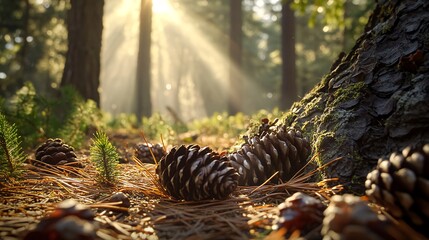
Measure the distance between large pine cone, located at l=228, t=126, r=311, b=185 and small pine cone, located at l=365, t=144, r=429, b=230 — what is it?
782 mm

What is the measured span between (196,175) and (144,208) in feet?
1.05

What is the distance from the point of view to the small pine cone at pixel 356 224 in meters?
1.13

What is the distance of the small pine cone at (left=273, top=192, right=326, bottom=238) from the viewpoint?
1.41m

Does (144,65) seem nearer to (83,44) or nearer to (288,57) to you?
(288,57)

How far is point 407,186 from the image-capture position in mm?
1315

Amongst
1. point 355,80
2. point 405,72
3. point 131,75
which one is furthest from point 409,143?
point 131,75

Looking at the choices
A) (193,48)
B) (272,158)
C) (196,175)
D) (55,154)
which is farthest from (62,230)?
(193,48)

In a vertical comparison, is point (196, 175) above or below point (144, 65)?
below

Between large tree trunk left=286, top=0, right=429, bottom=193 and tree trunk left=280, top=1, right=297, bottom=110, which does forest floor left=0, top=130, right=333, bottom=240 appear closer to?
large tree trunk left=286, top=0, right=429, bottom=193

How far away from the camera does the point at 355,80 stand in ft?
7.71

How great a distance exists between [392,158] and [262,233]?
0.63m

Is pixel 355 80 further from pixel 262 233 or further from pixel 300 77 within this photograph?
pixel 300 77

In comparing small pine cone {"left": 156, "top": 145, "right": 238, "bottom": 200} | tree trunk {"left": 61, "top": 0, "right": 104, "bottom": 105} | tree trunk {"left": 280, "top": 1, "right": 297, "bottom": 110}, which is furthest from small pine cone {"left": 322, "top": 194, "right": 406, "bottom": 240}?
tree trunk {"left": 280, "top": 1, "right": 297, "bottom": 110}

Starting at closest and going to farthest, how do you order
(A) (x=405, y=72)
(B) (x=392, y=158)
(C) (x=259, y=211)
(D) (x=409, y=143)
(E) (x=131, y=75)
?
(B) (x=392, y=158)
(C) (x=259, y=211)
(D) (x=409, y=143)
(A) (x=405, y=72)
(E) (x=131, y=75)
